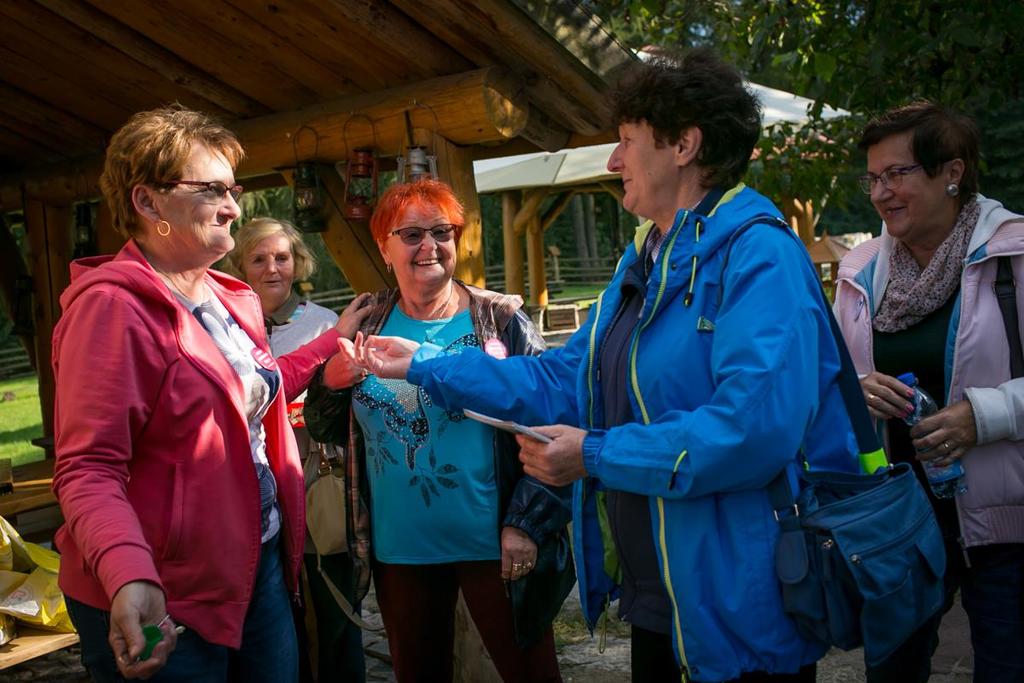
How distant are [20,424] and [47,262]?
8315 mm

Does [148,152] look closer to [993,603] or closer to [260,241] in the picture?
[260,241]

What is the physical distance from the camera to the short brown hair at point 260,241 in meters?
4.28

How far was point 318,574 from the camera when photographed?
391 centimetres

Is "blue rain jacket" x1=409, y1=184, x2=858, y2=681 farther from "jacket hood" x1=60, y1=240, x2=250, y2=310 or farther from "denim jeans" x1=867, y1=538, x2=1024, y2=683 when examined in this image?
"jacket hood" x1=60, y1=240, x2=250, y2=310

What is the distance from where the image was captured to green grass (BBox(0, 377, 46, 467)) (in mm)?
10805

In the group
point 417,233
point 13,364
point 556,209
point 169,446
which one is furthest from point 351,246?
point 13,364

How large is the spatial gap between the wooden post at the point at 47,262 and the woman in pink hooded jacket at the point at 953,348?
17.3 feet

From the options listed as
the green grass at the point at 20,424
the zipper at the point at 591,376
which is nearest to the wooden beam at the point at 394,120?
the zipper at the point at 591,376

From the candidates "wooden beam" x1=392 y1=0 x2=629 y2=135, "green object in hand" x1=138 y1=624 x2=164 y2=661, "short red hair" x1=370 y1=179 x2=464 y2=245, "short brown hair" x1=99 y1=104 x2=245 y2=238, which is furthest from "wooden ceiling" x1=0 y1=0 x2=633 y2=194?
"green object in hand" x1=138 y1=624 x2=164 y2=661

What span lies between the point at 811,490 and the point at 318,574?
97.9 inches

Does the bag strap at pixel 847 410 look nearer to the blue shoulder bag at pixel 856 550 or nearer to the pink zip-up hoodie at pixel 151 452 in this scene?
the blue shoulder bag at pixel 856 550

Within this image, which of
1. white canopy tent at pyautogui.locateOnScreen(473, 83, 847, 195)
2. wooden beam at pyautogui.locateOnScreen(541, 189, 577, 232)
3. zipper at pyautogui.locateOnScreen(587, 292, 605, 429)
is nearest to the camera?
Result: zipper at pyautogui.locateOnScreen(587, 292, 605, 429)

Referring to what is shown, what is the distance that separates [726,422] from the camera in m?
1.81

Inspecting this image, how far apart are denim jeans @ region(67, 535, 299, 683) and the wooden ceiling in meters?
2.09
